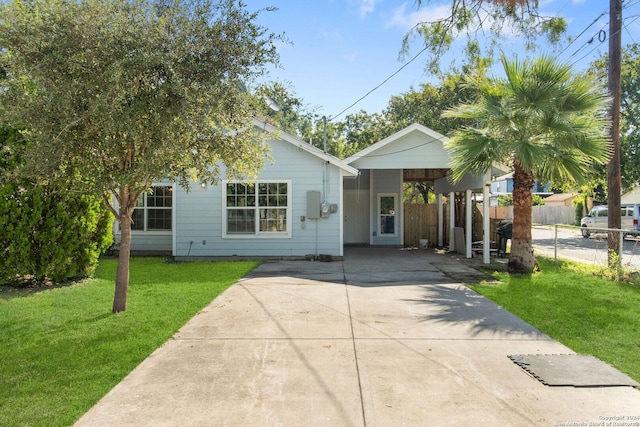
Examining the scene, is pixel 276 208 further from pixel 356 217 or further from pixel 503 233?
pixel 503 233

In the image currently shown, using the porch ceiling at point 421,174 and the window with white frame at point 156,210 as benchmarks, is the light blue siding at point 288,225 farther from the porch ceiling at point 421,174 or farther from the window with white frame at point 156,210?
the porch ceiling at point 421,174

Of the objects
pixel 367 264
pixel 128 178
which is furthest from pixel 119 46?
pixel 367 264

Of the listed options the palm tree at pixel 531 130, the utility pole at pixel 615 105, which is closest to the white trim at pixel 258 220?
the palm tree at pixel 531 130

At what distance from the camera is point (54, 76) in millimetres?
5289

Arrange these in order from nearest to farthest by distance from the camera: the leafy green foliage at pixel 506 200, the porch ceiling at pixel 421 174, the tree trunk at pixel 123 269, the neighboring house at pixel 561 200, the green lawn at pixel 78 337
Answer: the green lawn at pixel 78 337 → the tree trunk at pixel 123 269 → the porch ceiling at pixel 421 174 → the leafy green foliage at pixel 506 200 → the neighboring house at pixel 561 200

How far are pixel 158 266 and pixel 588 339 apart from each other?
32.8ft

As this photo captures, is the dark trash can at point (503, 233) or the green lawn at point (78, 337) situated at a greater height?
the dark trash can at point (503, 233)

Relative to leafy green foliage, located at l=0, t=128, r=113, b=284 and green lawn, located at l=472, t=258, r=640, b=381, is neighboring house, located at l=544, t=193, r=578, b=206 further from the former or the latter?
leafy green foliage, located at l=0, t=128, r=113, b=284

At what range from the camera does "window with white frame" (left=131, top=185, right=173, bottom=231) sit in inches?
566

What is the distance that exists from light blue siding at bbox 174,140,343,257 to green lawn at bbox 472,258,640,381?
16.9ft

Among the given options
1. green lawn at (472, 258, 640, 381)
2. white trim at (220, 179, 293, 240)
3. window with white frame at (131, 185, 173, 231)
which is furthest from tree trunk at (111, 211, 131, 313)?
window with white frame at (131, 185, 173, 231)

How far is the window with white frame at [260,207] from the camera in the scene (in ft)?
44.8

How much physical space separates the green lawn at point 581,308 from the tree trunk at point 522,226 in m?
0.35

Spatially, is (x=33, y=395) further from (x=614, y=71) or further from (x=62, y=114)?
(x=614, y=71)
